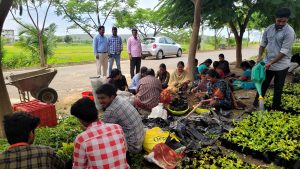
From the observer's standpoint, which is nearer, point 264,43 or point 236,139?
point 236,139

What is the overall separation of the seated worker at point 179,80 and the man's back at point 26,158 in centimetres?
578

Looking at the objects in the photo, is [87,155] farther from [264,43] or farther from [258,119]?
[264,43]

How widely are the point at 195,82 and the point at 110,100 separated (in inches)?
207

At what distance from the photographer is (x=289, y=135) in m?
4.56

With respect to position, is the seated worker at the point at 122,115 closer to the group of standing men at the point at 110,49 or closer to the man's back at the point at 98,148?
the man's back at the point at 98,148

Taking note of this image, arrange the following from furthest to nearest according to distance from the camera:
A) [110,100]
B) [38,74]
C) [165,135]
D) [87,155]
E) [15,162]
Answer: [38,74]
[165,135]
[110,100]
[87,155]
[15,162]

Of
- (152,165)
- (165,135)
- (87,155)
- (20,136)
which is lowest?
(152,165)

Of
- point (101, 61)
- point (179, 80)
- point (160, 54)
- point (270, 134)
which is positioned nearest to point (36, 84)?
point (101, 61)

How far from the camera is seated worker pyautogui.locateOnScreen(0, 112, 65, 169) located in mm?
2281

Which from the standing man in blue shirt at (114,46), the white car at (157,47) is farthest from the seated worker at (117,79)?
the white car at (157,47)

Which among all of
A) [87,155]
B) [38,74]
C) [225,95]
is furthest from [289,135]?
[38,74]

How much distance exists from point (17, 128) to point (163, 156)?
84.9 inches

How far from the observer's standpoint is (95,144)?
103 inches

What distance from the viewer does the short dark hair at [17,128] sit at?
2.30 m
